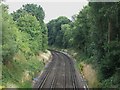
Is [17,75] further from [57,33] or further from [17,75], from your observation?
[57,33]

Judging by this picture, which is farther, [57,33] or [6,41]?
[57,33]

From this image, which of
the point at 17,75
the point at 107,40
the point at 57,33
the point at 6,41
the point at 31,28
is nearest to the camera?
the point at 107,40

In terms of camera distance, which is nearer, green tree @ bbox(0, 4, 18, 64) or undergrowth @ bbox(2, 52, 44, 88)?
undergrowth @ bbox(2, 52, 44, 88)

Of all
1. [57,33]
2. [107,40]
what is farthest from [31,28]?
[57,33]

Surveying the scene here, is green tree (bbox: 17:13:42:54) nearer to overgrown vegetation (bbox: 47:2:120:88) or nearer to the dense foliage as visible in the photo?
overgrown vegetation (bbox: 47:2:120:88)

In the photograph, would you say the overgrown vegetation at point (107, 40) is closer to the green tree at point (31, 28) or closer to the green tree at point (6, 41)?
the green tree at point (6, 41)

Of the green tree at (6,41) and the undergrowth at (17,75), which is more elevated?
the green tree at (6,41)

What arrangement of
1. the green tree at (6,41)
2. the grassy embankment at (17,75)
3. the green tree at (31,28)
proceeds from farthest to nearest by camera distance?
the green tree at (31,28) < the green tree at (6,41) < the grassy embankment at (17,75)

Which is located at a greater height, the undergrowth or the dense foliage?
the dense foliage

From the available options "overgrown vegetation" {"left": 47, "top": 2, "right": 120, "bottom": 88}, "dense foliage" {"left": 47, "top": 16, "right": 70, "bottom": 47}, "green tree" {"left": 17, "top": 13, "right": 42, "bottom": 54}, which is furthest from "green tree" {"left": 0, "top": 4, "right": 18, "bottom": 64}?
"dense foliage" {"left": 47, "top": 16, "right": 70, "bottom": 47}

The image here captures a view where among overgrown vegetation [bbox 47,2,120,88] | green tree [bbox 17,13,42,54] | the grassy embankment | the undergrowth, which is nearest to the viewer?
overgrown vegetation [bbox 47,2,120,88]

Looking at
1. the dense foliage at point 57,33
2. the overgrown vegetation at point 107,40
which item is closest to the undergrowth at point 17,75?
the overgrown vegetation at point 107,40

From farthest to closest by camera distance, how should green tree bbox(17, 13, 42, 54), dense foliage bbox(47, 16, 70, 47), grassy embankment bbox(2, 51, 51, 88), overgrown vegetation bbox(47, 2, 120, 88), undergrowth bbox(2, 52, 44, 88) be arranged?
1. dense foliage bbox(47, 16, 70, 47)
2. green tree bbox(17, 13, 42, 54)
3. undergrowth bbox(2, 52, 44, 88)
4. grassy embankment bbox(2, 51, 51, 88)
5. overgrown vegetation bbox(47, 2, 120, 88)

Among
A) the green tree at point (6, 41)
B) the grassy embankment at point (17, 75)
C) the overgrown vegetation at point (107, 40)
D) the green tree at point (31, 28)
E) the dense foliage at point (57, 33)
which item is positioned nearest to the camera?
the overgrown vegetation at point (107, 40)
